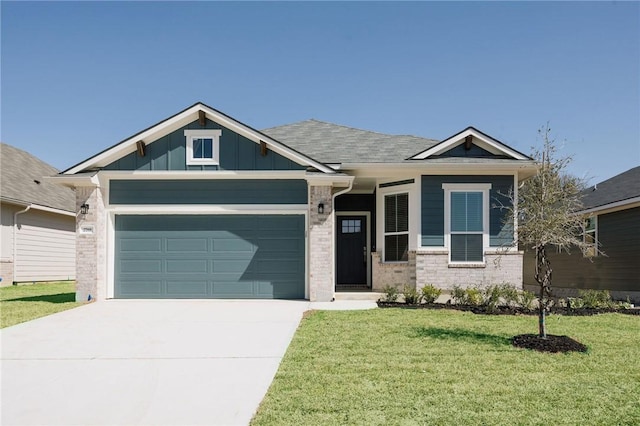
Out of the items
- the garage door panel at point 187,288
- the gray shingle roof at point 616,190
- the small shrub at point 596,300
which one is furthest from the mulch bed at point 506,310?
the garage door panel at point 187,288

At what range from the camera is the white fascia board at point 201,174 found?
39.5 feet

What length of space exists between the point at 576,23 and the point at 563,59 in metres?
1.57

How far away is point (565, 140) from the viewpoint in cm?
766

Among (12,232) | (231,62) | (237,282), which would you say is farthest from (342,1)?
(12,232)

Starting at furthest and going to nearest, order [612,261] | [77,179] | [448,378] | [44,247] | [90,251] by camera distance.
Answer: [44,247] < [612,261] < [90,251] < [77,179] < [448,378]

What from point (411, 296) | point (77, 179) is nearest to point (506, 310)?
point (411, 296)

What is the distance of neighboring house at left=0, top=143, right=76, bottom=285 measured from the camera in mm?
17453

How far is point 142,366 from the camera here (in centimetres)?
592

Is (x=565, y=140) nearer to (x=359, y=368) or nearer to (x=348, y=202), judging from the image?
(x=359, y=368)

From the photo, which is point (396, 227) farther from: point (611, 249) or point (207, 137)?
point (611, 249)

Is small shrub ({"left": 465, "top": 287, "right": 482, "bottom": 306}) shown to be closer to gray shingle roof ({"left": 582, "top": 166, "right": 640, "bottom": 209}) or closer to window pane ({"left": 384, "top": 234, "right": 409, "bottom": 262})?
window pane ({"left": 384, "top": 234, "right": 409, "bottom": 262})

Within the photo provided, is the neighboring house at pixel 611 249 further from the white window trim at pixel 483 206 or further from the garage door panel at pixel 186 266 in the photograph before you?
the garage door panel at pixel 186 266

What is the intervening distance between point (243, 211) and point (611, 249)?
1165 cm

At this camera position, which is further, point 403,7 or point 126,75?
point 126,75
